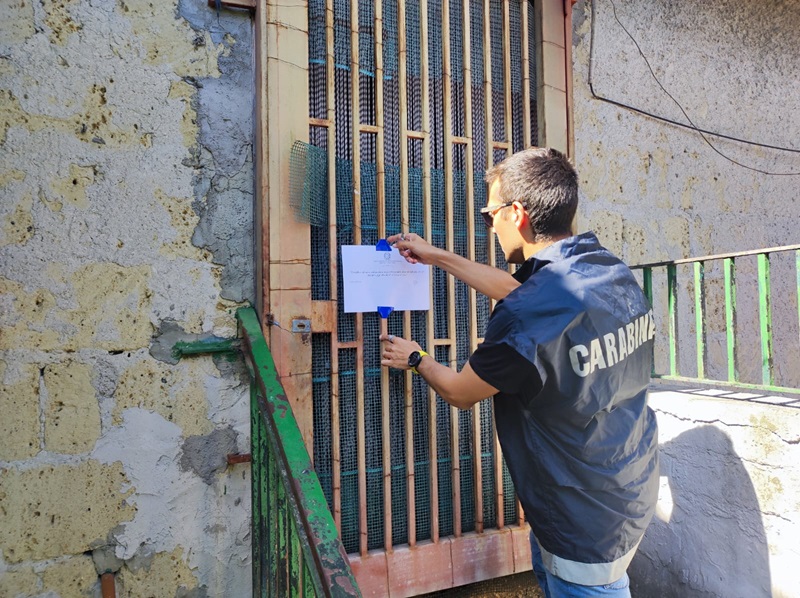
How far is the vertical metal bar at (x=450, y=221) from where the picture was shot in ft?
8.14

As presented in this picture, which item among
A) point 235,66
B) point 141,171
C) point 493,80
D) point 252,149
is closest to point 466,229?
point 493,80

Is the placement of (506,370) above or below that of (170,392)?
above

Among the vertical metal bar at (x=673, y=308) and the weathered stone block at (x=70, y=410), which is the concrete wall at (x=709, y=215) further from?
the weathered stone block at (x=70, y=410)

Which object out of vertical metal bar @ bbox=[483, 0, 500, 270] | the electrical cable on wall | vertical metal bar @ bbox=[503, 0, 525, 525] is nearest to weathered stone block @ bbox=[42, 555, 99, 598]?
vertical metal bar @ bbox=[503, 0, 525, 525]

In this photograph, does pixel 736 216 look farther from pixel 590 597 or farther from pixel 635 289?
pixel 590 597

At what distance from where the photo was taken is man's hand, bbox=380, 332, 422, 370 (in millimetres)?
2193

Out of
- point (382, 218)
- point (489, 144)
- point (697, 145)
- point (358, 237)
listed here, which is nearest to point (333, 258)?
point (358, 237)

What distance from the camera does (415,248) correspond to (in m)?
2.27

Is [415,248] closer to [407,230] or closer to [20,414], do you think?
[407,230]

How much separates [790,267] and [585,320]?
342 cm

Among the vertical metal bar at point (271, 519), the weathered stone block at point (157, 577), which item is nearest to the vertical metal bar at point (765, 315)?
the vertical metal bar at point (271, 519)

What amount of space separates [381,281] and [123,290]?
3.20 feet

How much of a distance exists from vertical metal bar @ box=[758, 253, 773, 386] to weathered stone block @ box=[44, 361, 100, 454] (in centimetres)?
262

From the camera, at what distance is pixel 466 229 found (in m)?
2.56
